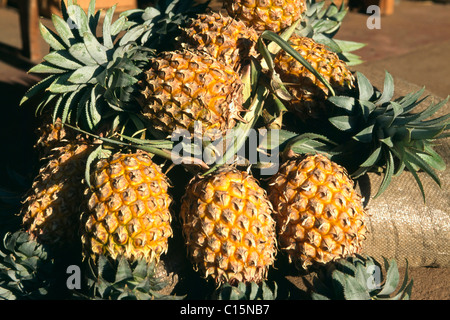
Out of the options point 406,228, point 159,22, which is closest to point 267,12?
point 159,22

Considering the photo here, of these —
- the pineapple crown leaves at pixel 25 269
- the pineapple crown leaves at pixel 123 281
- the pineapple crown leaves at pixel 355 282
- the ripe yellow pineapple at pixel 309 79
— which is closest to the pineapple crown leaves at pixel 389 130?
the ripe yellow pineapple at pixel 309 79

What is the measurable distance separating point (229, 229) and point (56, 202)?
35.7 inches

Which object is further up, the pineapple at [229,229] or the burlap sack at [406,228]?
the pineapple at [229,229]

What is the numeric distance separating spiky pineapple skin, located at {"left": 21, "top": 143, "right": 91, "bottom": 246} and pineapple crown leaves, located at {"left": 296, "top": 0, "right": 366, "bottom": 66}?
160 centimetres

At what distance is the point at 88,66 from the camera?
228cm

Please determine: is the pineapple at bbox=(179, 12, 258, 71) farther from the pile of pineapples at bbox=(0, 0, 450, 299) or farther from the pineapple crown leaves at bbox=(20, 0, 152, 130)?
the pineapple crown leaves at bbox=(20, 0, 152, 130)

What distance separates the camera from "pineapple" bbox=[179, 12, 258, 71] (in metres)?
2.26

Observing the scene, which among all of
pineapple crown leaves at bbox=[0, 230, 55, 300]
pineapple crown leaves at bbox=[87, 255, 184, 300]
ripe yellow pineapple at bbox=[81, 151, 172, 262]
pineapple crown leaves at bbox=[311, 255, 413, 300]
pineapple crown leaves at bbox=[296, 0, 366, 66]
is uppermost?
pineapple crown leaves at bbox=[296, 0, 366, 66]

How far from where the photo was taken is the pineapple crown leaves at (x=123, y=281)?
6.16 feet

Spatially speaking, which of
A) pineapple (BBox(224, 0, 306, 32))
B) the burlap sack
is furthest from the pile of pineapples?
the burlap sack

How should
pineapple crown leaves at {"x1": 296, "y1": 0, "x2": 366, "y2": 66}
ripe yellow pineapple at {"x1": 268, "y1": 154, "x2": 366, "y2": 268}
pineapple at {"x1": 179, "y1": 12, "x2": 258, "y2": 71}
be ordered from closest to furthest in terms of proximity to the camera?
1. ripe yellow pineapple at {"x1": 268, "y1": 154, "x2": 366, "y2": 268}
2. pineapple at {"x1": 179, "y1": 12, "x2": 258, "y2": 71}
3. pineapple crown leaves at {"x1": 296, "y1": 0, "x2": 366, "y2": 66}

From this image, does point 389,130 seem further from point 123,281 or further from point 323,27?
point 123,281

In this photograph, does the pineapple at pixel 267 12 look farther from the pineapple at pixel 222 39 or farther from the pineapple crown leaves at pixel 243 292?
the pineapple crown leaves at pixel 243 292
